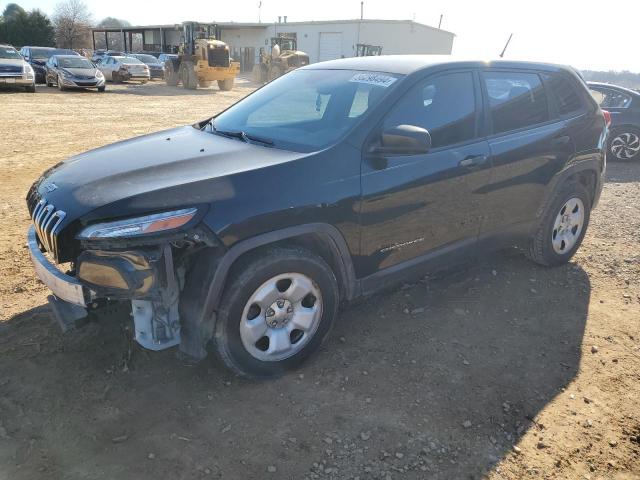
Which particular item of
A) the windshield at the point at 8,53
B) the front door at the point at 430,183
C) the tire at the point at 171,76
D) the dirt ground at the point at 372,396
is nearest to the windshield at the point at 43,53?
the tire at the point at 171,76

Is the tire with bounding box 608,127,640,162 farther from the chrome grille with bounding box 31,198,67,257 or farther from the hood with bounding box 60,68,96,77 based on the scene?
the hood with bounding box 60,68,96,77

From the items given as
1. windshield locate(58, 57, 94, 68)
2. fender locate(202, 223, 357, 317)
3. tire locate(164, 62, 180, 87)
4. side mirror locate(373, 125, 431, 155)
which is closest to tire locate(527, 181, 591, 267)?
side mirror locate(373, 125, 431, 155)

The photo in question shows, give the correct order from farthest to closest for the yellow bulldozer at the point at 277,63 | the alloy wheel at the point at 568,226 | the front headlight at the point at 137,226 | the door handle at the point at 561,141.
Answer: the yellow bulldozer at the point at 277,63, the alloy wheel at the point at 568,226, the door handle at the point at 561,141, the front headlight at the point at 137,226

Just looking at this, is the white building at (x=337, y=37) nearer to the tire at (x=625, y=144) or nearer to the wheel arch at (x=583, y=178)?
the tire at (x=625, y=144)

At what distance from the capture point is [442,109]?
Result: 3.53 metres

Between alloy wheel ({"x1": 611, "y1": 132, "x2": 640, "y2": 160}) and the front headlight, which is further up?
the front headlight

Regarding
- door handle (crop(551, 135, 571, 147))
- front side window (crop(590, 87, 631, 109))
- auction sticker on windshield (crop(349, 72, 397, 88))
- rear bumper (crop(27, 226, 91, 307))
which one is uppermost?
auction sticker on windshield (crop(349, 72, 397, 88))

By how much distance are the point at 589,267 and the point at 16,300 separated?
495cm

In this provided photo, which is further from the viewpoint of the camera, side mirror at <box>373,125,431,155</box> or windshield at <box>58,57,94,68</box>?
windshield at <box>58,57,94,68</box>

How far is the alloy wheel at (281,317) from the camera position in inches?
110

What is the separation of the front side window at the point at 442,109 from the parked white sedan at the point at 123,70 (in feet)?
85.0

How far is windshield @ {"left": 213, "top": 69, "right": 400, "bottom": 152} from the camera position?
3195 millimetres

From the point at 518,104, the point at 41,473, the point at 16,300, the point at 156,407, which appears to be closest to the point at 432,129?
the point at 518,104

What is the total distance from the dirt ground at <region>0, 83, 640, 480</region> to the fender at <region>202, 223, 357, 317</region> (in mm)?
559
